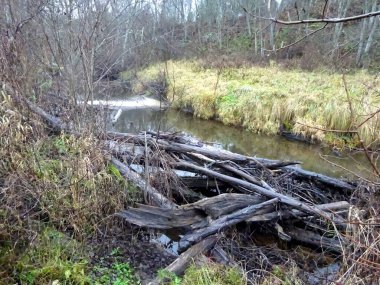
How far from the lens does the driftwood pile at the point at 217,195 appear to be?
3.88 meters

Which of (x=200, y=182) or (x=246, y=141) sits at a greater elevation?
(x=200, y=182)

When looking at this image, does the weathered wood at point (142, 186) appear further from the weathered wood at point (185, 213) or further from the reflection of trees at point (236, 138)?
the reflection of trees at point (236, 138)

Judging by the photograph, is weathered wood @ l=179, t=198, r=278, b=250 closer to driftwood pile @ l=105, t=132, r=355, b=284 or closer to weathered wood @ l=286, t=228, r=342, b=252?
driftwood pile @ l=105, t=132, r=355, b=284

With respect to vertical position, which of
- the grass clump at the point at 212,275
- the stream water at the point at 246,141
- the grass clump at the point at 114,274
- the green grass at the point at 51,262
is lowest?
the stream water at the point at 246,141

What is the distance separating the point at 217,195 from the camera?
477 centimetres

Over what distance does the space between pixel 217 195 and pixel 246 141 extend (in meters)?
6.11

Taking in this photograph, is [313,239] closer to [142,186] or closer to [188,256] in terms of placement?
[188,256]

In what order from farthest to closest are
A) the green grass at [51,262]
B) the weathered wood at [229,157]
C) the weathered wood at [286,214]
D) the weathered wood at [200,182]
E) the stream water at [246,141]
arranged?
1. the stream water at [246,141]
2. the weathered wood at [229,157]
3. the weathered wood at [200,182]
4. the weathered wood at [286,214]
5. the green grass at [51,262]

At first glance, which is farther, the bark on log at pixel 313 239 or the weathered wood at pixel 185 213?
the bark on log at pixel 313 239

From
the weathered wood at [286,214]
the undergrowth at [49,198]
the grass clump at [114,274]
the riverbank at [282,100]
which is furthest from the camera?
the riverbank at [282,100]

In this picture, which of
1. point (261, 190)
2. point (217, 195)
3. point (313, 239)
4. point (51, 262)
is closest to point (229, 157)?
point (217, 195)

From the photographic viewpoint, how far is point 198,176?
551 cm

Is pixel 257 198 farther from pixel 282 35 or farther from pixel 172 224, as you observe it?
pixel 282 35

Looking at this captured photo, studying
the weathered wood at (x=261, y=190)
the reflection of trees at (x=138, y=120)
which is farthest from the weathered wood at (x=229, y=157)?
the reflection of trees at (x=138, y=120)
